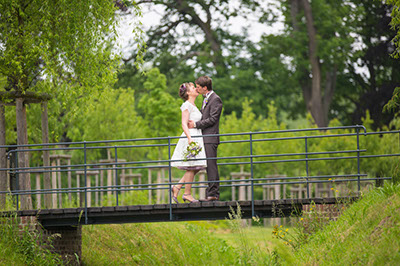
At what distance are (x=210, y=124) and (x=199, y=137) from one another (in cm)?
33

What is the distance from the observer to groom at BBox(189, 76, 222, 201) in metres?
11.7

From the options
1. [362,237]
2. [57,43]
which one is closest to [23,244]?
[57,43]

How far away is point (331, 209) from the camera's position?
11359 mm

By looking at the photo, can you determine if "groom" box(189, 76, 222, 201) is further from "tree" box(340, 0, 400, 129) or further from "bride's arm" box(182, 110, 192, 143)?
"tree" box(340, 0, 400, 129)

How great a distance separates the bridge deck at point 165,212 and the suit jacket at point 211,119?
1159 mm

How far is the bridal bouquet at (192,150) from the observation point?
11648mm

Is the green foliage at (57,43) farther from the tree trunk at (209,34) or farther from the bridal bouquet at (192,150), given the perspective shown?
the tree trunk at (209,34)

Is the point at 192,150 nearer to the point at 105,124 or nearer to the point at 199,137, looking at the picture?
the point at 199,137

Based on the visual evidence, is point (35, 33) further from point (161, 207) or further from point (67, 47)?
point (161, 207)

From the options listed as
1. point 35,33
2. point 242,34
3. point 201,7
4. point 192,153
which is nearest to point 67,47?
point 35,33

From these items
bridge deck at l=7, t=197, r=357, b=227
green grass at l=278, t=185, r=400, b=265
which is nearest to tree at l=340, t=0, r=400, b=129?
bridge deck at l=7, t=197, r=357, b=227

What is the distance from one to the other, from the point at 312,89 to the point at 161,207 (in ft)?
61.7

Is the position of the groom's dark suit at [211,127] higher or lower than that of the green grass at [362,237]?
higher

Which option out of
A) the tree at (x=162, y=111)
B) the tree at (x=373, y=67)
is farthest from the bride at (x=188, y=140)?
the tree at (x=373, y=67)
